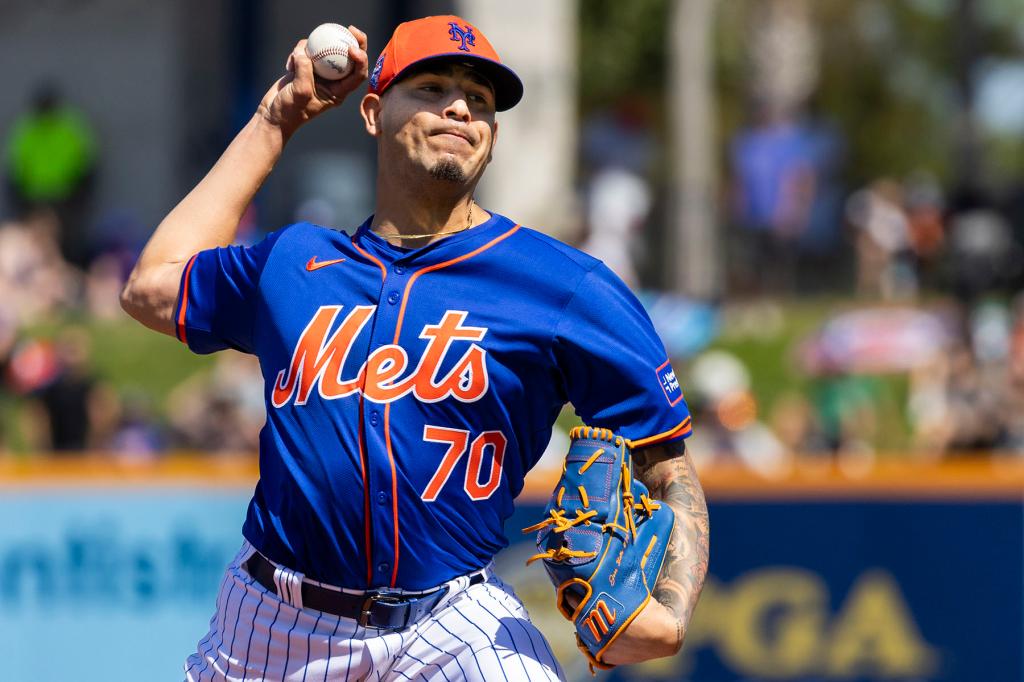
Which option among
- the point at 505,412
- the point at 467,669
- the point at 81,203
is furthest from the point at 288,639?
the point at 81,203

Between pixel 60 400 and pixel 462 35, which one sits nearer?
pixel 462 35

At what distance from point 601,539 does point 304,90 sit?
1316mm

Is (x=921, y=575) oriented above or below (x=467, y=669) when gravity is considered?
below

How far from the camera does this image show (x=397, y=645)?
348cm

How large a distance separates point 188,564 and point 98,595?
1.43ft

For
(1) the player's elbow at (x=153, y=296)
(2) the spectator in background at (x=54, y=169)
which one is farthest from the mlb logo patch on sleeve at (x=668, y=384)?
(2) the spectator in background at (x=54, y=169)

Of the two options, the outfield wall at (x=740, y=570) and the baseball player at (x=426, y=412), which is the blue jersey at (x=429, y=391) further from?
the outfield wall at (x=740, y=570)

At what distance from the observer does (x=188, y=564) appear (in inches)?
302

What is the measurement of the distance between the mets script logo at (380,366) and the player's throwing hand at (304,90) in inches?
23.8

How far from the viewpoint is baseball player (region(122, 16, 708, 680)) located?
3.47m

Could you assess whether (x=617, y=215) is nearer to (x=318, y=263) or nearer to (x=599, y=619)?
(x=318, y=263)

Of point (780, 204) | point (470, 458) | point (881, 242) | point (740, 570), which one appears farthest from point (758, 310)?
point (470, 458)

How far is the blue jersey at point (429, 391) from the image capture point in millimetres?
3471

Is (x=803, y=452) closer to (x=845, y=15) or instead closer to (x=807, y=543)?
(x=807, y=543)
